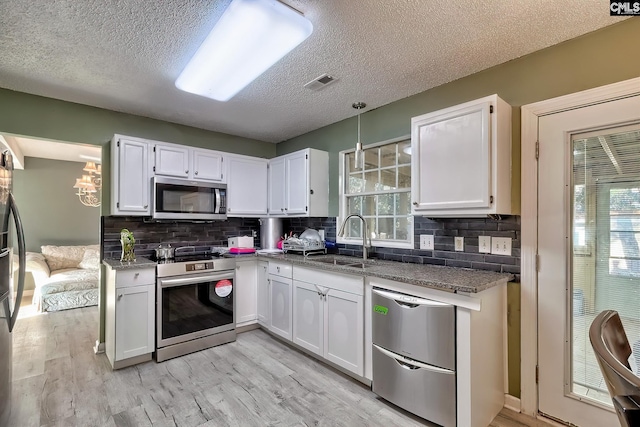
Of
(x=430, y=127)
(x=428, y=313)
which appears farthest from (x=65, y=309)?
(x=430, y=127)

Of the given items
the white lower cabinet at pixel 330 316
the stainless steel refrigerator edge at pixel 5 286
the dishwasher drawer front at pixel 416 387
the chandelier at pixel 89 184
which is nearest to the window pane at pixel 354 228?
the white lower cabinet at pixel 330 316

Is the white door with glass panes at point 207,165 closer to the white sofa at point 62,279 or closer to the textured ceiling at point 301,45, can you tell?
the textured ceiling at point 301,45

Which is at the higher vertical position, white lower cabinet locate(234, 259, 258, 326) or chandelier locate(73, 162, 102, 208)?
chandelier locate(73, 162, 102, 208)

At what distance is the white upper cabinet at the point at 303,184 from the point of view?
11.4 ft

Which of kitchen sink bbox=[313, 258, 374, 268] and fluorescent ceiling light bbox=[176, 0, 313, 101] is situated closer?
fluorescent ceiling light bbox=[176, 0, 313, 101]

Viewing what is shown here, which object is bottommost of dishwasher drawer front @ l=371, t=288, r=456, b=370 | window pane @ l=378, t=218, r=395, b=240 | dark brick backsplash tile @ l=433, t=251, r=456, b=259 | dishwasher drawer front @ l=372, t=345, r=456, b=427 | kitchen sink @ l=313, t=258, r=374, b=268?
dishwasher drawer front @ l=372, t=345, r=456, b=427

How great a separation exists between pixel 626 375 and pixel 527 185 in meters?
1.64

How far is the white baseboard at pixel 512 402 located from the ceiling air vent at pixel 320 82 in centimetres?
266

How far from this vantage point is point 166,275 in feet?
9.34

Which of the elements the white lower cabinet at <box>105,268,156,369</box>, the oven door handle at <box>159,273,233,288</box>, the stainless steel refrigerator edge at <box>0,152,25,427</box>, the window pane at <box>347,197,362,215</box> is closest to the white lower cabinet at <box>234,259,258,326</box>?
the oven door handle at <box>159,273,233,288</box>

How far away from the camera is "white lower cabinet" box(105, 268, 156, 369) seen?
2.63 meters

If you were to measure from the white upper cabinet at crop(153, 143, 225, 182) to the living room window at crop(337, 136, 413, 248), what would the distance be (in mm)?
1478

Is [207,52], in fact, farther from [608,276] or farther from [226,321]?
[608,276]

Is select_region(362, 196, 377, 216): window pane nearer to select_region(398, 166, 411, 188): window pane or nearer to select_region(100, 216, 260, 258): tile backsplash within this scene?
select_region(398, 166, 411, 188): window pane
